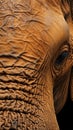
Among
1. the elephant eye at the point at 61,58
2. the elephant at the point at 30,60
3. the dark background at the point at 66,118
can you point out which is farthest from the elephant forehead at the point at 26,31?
the dark background at the point at 66,118

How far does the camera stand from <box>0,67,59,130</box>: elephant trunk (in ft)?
8.37

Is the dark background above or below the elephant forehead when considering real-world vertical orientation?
below

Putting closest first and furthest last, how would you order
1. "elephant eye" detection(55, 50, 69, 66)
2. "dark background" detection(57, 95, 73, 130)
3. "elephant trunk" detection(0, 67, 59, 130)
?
"elephant trunk" detection(0, 67, 59, 130), "elephant eye" detection(55, 50, 69, 66), "dark background" detection(57, 95, 73, 130)

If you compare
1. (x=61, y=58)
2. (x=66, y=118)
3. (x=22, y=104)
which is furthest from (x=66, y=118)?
(x=22, y=104)

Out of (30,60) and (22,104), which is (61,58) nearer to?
(30,60)

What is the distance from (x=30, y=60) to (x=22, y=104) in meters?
0.23

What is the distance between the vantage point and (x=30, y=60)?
9.09 ft

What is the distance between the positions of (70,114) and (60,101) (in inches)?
32.7

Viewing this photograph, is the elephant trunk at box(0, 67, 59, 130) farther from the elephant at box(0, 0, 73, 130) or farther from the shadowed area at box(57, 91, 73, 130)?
the shadowed area at box(57, 91, 73, 130)

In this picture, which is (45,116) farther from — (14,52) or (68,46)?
(68,46)

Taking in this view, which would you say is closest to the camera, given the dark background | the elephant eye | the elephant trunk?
the elephant trunk

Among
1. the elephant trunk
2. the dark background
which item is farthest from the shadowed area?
the elephant trunk

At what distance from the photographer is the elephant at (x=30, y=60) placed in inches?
103

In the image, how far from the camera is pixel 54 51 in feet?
9.80
